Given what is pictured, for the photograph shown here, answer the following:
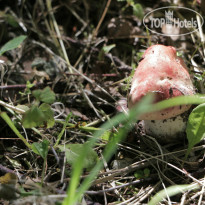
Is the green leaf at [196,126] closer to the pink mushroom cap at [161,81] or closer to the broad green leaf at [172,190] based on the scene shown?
the pink mushroom cap at [161,81]

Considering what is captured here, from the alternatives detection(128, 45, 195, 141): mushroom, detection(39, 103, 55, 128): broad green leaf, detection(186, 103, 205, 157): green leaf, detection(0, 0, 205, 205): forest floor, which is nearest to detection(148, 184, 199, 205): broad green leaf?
detection(0, 0, 205, 205): forest floor

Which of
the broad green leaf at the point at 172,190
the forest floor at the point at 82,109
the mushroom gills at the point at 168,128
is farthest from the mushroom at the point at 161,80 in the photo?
the broad green leaf at the point at 172,190

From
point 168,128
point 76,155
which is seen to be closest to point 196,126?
point 168,128

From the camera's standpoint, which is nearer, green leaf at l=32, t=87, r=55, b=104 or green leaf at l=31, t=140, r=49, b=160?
green leaf at l=31, t=140, r=49, b=160

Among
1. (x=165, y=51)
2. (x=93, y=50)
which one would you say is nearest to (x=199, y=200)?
(x=165, y=51)

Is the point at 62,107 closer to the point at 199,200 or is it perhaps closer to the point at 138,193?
the point at 138,193

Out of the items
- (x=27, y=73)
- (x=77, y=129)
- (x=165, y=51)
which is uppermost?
(x=165, y=51)

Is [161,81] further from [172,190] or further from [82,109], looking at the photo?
[82,109]

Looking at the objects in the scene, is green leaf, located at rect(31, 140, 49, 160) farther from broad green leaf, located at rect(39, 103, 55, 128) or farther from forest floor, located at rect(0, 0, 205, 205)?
broad green leaf, located at rect(39, 103, 55, 128)
